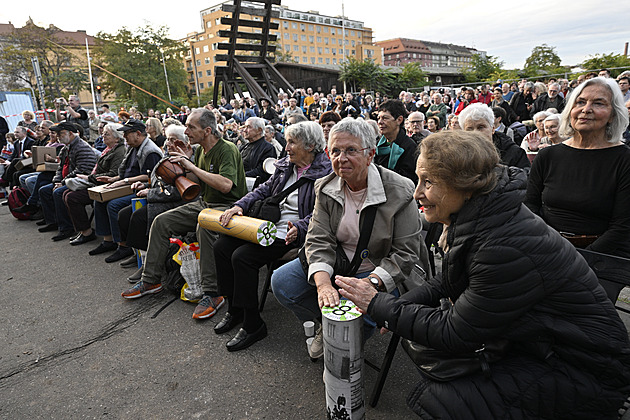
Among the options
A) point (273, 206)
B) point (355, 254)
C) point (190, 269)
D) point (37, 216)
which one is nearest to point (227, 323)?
point (190, 269)

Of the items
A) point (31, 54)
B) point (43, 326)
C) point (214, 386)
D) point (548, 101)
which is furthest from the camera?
point (31, 54)

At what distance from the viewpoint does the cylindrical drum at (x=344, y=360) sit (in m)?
1.75

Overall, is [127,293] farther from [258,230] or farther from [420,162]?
[420,162]

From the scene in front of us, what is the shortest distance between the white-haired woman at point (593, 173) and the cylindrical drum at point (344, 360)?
158cm

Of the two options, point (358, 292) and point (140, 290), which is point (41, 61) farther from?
point (358, 292)

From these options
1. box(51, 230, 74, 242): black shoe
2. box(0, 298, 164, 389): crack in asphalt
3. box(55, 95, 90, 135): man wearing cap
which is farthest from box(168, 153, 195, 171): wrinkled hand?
box(55, 95, 90, 135): man wearing cap

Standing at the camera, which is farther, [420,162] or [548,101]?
[548,101]

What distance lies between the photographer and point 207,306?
129 inches

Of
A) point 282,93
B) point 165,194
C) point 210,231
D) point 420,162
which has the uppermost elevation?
point 282,93

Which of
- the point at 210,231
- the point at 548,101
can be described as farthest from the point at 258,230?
the point at 548,101

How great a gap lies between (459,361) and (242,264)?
5.76 ft

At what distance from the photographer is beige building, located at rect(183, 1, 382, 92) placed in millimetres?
78875

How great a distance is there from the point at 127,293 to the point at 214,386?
6.05 feet

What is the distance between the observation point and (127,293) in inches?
146
